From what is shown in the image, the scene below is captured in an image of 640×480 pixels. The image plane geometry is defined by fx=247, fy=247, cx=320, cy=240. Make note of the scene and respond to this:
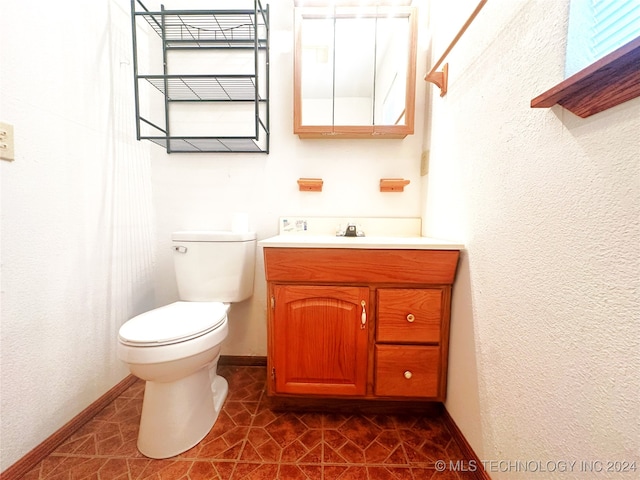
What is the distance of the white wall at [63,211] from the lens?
2.72 feet

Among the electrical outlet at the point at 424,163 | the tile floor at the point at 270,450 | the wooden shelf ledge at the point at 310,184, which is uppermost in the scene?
the electrical outlet at the point at 424,163

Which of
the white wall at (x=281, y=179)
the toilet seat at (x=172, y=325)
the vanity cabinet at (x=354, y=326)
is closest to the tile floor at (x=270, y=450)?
the vanity cabinet at (x=354, y=326)

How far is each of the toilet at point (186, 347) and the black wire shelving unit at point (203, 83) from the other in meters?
0.61

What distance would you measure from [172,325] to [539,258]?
122cm

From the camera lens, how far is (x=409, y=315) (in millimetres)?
1044

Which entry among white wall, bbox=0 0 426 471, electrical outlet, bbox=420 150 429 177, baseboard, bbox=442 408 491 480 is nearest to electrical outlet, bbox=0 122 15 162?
white wall, bbox=0 0 426 471

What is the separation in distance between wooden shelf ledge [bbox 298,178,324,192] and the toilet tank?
1.38 ft

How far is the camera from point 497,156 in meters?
0.78

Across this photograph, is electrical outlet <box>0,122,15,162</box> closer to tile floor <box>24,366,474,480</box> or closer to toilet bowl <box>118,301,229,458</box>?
toilet bowl <box>118,301,229,458</box>

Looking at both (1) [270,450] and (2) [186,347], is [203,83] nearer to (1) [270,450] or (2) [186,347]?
(2) [186,347]

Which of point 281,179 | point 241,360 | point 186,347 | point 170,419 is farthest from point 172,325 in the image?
point 281,179

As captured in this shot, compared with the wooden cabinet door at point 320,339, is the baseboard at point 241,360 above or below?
below

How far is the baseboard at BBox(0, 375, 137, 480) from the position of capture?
84 cm

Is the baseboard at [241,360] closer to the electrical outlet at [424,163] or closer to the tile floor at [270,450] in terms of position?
the tile floor at [270,450]
